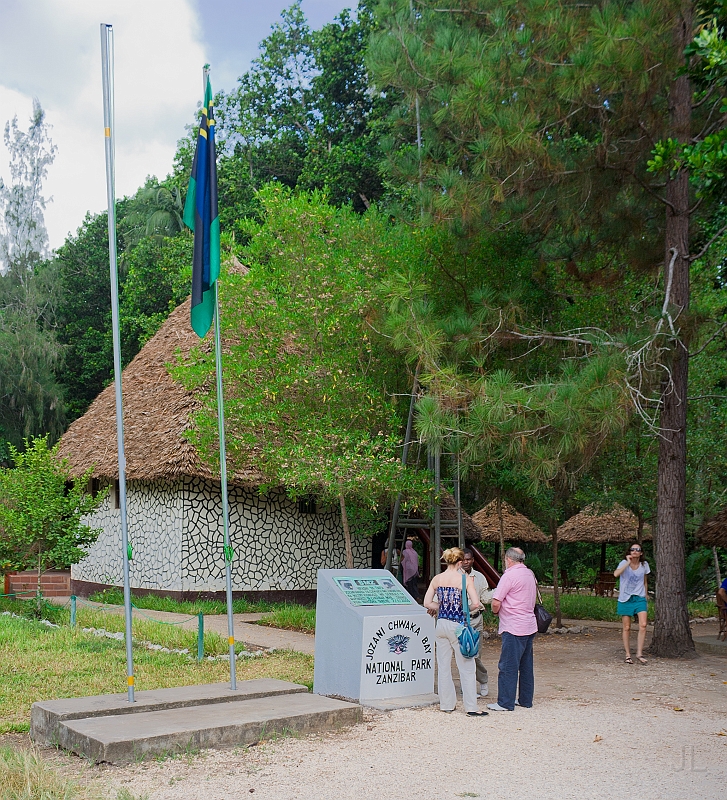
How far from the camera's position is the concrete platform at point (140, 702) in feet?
24.2

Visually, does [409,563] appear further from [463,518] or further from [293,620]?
[463,518]

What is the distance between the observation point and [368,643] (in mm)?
8773

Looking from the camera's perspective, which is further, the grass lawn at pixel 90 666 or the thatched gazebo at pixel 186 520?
the thatched gazebo at pixel 186 520

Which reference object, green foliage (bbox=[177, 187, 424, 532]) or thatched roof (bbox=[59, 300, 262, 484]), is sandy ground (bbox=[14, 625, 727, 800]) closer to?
green foliage (bbox=[177, 187, 424, 532])

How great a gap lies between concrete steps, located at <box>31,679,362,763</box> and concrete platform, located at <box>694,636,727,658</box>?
310 inches

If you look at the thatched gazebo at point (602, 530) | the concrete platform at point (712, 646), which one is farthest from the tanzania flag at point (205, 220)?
the thatched gazebo at point (602, 530)

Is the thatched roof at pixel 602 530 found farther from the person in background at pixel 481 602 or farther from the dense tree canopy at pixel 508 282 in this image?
the person in background at pixel 481 602

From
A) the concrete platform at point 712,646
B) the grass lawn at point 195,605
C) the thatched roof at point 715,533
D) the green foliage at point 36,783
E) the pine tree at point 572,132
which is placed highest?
the pine tree at point 572,132

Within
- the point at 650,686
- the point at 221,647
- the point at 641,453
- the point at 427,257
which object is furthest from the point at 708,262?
the point at 221,647

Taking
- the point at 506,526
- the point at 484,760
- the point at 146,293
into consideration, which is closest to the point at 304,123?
the point at 146,293

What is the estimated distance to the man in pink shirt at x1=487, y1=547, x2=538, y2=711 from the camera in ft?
28.0

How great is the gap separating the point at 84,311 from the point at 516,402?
87.2 feet

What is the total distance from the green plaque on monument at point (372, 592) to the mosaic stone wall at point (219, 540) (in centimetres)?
900

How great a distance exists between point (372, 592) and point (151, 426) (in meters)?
10.8
